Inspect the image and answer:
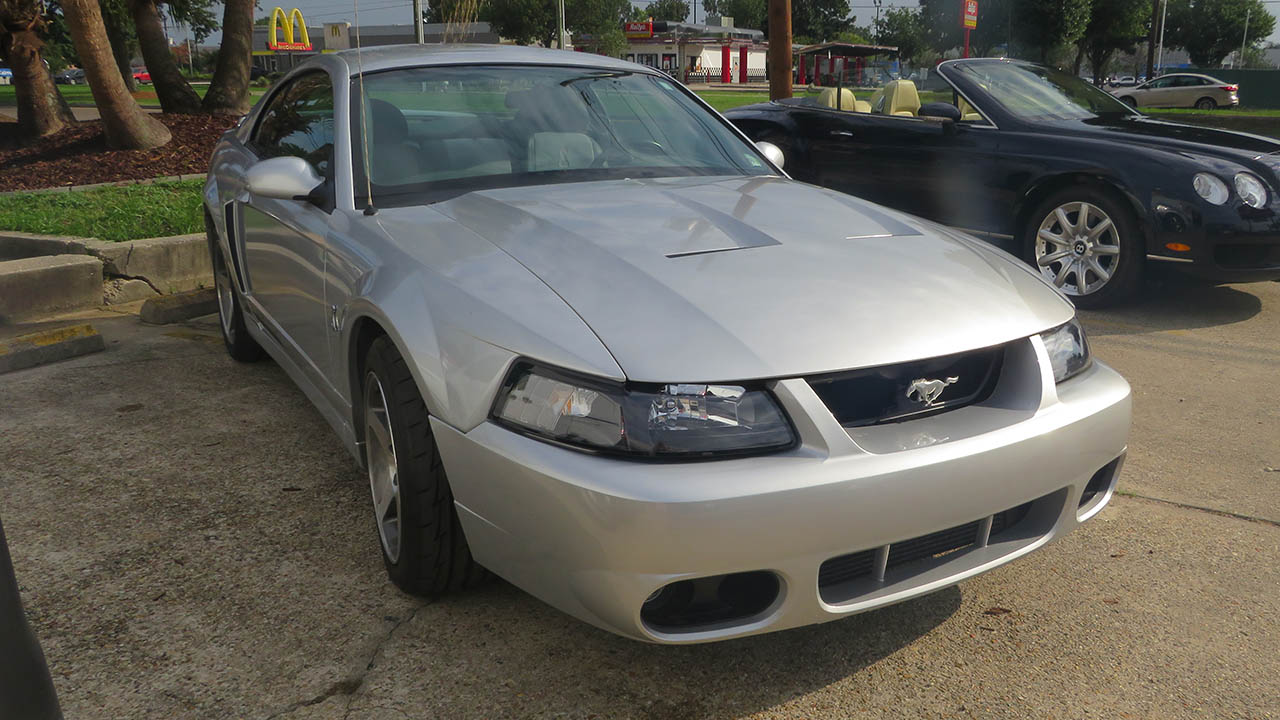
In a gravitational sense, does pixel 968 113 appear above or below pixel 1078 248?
above

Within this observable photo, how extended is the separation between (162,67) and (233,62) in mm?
1017

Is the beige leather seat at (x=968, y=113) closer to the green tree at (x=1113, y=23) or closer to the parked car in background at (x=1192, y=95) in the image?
the parked car in background at (x=1192, y=95)

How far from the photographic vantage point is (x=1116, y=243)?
567 centimetres

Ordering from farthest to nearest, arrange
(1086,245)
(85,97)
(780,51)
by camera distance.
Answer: (85,97)
(780,51)
(1086,245)

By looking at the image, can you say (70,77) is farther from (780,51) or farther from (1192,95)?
(780,51)

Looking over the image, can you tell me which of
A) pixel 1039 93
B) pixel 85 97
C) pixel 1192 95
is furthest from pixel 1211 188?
pixel 1192 95

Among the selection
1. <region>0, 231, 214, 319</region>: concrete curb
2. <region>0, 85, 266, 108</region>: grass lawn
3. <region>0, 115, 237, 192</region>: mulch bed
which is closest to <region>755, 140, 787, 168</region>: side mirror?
<region>0, 231, 214, 319</region>: concrete curb

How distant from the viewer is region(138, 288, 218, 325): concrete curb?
5.45m

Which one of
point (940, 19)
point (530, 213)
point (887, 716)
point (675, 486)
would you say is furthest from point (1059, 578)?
point (940, 19)

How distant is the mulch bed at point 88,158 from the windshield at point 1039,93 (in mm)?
6679

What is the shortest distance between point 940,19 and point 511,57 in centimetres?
6599

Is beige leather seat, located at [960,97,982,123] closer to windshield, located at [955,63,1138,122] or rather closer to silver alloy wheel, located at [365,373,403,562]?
windshield, located at [955,63,1138,122]

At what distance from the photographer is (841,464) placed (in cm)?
191

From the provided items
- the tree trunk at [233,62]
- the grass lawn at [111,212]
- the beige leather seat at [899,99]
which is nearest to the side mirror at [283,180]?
the grass lawn at [111,212]
